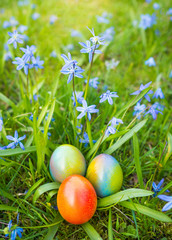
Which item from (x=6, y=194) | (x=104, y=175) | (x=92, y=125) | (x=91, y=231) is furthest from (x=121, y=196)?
(x=6, y=194)

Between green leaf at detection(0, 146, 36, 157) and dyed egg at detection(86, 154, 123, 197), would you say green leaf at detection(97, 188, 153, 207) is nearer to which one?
→ dyed egg at detection(86, 154, 123, 197)

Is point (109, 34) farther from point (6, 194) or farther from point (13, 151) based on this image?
point (6, 194)

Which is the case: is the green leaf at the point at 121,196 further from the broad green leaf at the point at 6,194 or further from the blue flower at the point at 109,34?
the blue flower at the point at 109,34

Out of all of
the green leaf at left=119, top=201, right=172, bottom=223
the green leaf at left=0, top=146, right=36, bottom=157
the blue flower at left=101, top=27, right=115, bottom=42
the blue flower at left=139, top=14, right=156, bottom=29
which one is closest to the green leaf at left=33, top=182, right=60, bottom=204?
the green leaf at left=0, top=146, right=36, bottom=157

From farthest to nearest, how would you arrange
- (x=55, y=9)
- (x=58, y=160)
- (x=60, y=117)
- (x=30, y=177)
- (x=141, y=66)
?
(x=55, y=9) < (x=141, y=66) < (x=60, y=117) < (x=30, y=177) < (x=58, y=160)

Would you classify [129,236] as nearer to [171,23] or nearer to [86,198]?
[86,198]

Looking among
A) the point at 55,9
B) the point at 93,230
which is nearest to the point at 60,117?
the point at 93,230
